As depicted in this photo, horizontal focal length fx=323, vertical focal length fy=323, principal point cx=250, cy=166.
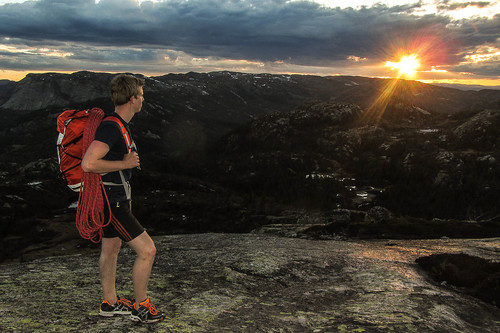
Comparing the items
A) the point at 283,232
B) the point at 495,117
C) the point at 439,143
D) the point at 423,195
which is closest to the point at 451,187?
the point at 423,195

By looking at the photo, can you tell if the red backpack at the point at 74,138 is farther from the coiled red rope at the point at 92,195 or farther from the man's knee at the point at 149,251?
the man's knee at the point at 149,251

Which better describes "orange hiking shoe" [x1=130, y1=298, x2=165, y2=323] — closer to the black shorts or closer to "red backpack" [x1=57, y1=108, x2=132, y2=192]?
the black shorts

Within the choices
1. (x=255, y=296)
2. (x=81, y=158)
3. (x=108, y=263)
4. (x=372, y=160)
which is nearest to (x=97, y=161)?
(x=81, y=158)

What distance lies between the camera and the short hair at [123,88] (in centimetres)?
505

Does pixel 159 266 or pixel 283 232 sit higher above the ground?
pixel 159 266

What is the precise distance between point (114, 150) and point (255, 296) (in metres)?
5.24

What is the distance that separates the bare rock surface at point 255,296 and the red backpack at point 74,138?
102 inches

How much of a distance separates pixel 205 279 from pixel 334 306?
3.60 metres

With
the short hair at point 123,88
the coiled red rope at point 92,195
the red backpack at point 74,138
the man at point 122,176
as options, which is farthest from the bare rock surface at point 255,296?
the short hair at point 123,88

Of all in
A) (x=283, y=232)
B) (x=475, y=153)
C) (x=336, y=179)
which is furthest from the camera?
(x=336, y=179)

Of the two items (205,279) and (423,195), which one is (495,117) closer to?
(423,195)

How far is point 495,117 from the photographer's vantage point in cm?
11700

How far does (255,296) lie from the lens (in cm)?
820

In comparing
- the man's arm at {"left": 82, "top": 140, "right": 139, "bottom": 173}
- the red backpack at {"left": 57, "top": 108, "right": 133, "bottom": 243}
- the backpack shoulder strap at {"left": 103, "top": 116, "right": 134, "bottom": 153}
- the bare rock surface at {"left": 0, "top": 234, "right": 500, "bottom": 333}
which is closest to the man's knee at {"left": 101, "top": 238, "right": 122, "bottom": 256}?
the red backpack at {"left": 57, "top": 108, "right": 133, "bottom": 243}
